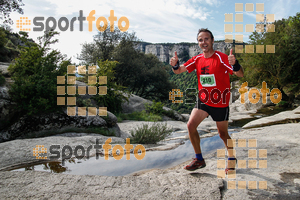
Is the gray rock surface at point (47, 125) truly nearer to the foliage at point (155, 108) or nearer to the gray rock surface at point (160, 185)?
the gray rock surface at point (160, 185)

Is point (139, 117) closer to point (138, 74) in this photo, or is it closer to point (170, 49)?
point (138, 74)

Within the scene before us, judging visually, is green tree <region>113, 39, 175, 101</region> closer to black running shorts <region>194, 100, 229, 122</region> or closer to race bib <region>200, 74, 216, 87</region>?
race bib <region>200, 74, 216, 87</region>

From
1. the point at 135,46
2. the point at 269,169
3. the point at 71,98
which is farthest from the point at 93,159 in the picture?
the point at 135,46

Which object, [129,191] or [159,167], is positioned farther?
[159,167]

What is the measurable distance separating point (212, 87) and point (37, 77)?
631 cm

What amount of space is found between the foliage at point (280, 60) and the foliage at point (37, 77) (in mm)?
17596

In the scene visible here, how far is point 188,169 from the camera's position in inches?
123

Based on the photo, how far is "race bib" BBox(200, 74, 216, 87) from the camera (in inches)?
116

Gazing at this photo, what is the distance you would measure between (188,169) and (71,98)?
19.1 ft

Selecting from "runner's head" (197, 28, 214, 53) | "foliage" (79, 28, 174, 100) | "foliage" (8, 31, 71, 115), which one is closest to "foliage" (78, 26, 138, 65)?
"foliage" (79, 28, 174, 100)

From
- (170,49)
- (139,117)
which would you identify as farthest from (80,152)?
(170,49)

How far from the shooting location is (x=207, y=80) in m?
2.97

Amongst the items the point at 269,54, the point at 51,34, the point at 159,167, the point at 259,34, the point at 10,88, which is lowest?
the point at 159,167

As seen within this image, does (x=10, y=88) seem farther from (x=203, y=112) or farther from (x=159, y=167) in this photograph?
(x=203, y=112)
